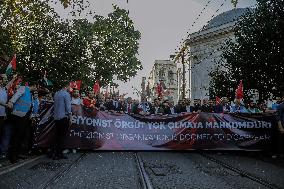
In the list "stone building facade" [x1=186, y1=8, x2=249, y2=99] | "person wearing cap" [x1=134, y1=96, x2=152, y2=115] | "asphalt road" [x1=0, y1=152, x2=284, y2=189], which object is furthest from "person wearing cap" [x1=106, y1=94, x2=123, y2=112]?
"stone building facade" [x1=186, y1=8, x2=249, y2=99]

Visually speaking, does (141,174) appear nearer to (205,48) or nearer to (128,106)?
(128,106)

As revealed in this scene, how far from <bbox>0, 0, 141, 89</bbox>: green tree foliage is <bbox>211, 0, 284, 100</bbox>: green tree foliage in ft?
37.6

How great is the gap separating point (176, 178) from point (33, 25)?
86.1 feet

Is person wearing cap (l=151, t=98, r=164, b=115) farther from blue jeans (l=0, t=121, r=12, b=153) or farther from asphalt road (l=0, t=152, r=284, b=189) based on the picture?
blue jeans (l=0, t=121, r=12, b=153)

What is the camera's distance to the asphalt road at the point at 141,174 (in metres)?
6.63

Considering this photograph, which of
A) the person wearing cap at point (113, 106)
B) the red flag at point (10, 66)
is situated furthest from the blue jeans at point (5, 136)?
the person wearing cap at point (113, 106)

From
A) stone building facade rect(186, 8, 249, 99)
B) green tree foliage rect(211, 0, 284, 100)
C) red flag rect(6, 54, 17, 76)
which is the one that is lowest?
red flag rect(6, 54, 17, 76)

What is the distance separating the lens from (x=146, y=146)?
13.0 metres

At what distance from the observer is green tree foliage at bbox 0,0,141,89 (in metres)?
26.5

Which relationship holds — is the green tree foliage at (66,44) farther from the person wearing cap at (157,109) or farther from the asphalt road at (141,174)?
the asphalt road at (141,174)

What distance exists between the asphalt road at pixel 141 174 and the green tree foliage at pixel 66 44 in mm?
11339

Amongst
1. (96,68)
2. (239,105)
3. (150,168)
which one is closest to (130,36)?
(96,68)

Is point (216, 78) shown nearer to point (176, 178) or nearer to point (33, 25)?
point (33, 25)

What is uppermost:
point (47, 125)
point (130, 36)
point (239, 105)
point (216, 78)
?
point (130, 36)
